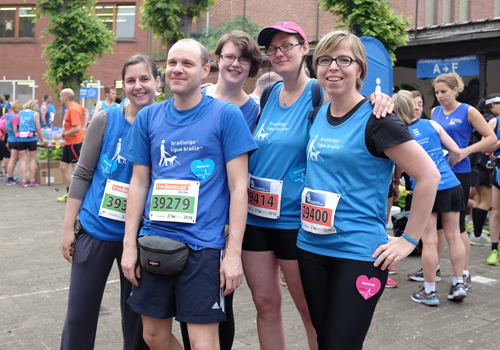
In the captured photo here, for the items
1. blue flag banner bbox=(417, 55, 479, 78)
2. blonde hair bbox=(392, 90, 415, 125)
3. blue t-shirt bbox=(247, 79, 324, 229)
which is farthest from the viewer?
blue flag banner bbox=(417, 55, 479, 78)

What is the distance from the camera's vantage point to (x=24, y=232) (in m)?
7.39

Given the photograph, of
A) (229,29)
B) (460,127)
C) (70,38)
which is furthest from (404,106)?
(229,29)

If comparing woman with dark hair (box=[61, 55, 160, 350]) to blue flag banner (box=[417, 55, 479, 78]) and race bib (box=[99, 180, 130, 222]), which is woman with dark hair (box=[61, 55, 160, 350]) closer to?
race bib (box=[99, 180, 130, 222])

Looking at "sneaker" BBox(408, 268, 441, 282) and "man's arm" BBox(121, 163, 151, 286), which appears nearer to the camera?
"man's arm" BBox(121, 163, 151, 286)

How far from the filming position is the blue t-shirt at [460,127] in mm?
5047

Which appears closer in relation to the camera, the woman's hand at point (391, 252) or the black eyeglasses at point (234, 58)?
the woman's hand at point (391, 252)

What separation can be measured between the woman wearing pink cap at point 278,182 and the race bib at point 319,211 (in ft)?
0.90

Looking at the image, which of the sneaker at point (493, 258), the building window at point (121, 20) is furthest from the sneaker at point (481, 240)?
the building window at point (121, 20)

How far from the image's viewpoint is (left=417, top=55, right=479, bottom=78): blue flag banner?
11.9 metres

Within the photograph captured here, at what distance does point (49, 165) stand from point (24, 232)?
5585mm

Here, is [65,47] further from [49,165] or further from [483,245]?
[483,245]

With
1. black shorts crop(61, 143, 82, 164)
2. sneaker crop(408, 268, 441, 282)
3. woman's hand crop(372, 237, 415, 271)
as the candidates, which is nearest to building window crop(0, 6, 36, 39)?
black shorts crop(61, 143, 82, 164)

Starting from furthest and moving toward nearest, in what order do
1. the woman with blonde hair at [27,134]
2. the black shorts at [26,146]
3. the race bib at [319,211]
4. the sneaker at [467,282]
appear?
1. the black shorts at [26,146]
2. the woman with blonde hair at [27,134]
3. the sneaker at [467,282]
4. the race bib at [319,211]

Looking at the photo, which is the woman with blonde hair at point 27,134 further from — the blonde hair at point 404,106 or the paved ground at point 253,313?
the blonde hair at point 404,106
